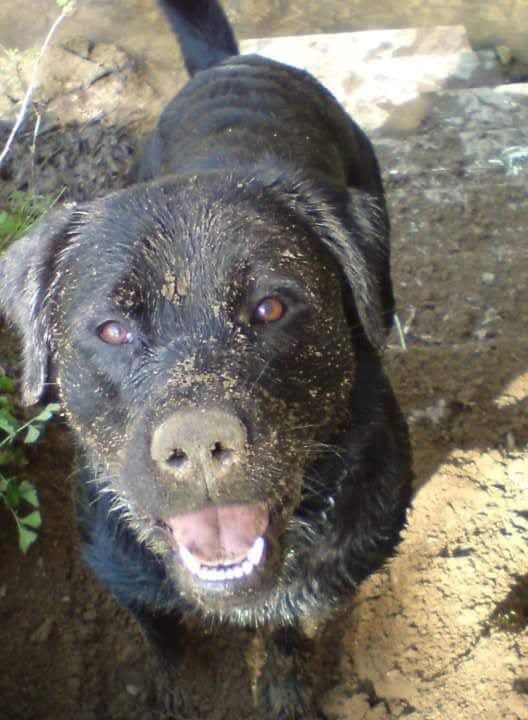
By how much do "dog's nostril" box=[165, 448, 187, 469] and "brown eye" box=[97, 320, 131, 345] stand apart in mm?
450

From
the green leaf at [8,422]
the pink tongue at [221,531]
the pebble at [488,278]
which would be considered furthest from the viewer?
the pebble at [488,278]

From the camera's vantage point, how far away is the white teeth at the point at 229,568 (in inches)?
83.7

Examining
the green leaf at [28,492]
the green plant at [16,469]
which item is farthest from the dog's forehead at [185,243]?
the green leaf at [28,492]

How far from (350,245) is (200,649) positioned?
5.46 ft

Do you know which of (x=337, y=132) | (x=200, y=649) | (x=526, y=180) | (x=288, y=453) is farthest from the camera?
(x=526, y=180)

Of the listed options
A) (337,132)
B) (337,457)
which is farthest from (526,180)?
(337,457)

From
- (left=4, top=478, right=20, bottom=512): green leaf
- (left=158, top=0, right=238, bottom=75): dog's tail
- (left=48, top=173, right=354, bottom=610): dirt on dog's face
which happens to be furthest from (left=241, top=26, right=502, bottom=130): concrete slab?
(left=4, top=478, right=20, bottom=512): green leaf

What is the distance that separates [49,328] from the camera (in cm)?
256

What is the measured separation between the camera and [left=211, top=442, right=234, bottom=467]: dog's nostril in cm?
185

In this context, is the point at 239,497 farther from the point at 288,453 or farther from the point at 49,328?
the point at 49,328

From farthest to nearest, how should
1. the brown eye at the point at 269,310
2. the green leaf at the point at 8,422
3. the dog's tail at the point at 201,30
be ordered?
1. the dog's tail at the point at 201,30
2. the green leaf at the point at 8,422
3. the brown eye at the point at 269,310

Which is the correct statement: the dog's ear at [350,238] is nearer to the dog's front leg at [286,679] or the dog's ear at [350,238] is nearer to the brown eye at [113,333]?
the brown eye at [113,333]

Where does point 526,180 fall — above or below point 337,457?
below

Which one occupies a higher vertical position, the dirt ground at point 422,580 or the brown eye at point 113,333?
the brown eye at point 113,333
